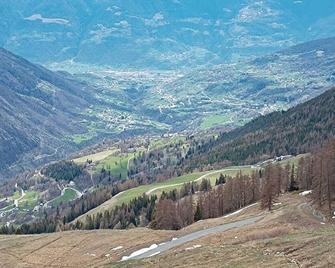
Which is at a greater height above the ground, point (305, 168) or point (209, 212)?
point (305, 168)

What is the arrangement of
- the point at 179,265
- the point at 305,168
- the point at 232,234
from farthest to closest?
the point at 305,168 → the point at 232,234 → the point at 179,265

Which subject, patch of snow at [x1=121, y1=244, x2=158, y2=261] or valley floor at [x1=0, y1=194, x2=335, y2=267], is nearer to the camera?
valley floor at [x1=0, y1=194, x2=335, y2=267]

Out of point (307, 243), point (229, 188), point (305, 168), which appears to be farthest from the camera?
point (229, 188)

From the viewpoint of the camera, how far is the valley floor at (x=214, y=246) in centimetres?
7281

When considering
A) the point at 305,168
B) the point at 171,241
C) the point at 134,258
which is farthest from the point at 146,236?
the point at 305,168

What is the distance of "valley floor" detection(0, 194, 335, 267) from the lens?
72812 mm

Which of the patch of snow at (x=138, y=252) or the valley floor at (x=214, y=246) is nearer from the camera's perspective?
the valley floor at (x=214, y=246)

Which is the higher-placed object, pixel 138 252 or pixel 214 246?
pixel 214 246

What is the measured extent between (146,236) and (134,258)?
64.9 feet

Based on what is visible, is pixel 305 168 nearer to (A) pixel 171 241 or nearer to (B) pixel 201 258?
(A) pixel 171 241

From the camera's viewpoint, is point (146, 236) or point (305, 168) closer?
point (146, 236)

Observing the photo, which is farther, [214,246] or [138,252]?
[138,252]

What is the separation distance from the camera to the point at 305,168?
6014 inches

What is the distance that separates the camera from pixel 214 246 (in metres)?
91.2
